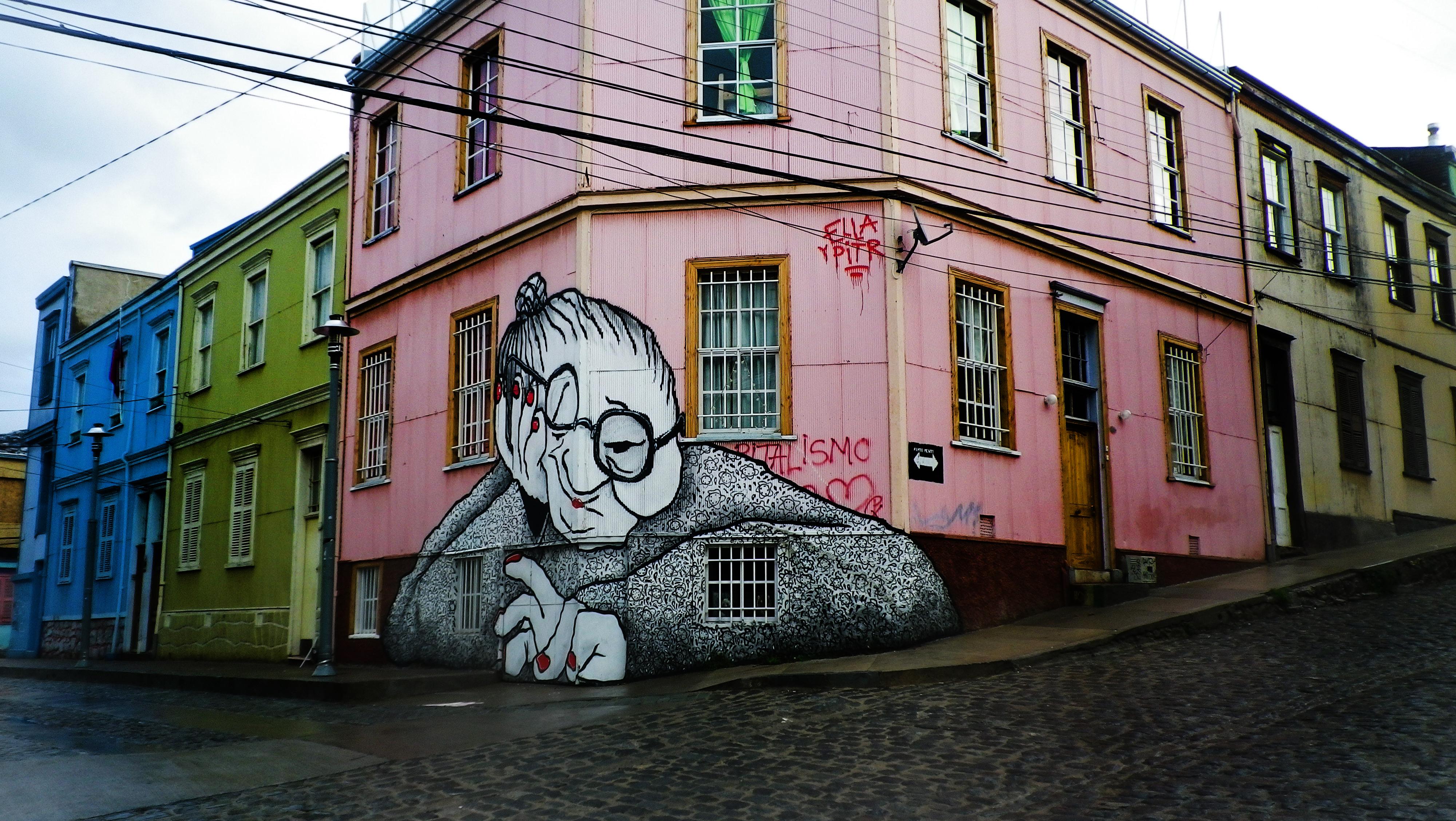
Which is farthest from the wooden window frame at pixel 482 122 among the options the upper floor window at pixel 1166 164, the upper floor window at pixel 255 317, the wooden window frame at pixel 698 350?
the upper floor window at pixel 1166 164

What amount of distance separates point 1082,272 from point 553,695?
865cm

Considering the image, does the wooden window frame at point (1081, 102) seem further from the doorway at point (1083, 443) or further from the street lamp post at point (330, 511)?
the street lamp post at point (330, 511)

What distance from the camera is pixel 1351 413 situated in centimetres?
2019

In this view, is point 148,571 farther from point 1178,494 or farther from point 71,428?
point 1178,494

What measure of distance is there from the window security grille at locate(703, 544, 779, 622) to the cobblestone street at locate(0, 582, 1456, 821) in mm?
1858

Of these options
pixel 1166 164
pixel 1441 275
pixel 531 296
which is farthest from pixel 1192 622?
pixel 1441 275

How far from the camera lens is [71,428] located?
28406mm

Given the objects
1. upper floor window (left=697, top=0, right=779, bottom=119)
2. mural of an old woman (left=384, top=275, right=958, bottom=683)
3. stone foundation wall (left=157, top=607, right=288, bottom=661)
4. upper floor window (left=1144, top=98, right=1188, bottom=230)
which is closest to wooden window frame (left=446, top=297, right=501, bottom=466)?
mural of an old woman (left=384, top=275, right=958, bottom=683)

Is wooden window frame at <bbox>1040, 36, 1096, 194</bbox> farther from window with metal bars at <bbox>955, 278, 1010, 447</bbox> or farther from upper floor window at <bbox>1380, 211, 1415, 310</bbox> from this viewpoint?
upper floor window at <bbox>1380, 211, 1415, 310</bbox>

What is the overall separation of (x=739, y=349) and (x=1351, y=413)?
12.8m

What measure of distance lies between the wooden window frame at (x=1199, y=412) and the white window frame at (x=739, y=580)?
22.0 feet

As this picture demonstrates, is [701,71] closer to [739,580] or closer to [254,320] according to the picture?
[739,580]

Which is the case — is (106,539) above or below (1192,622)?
above

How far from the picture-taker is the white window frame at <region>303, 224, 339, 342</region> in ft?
62.0
